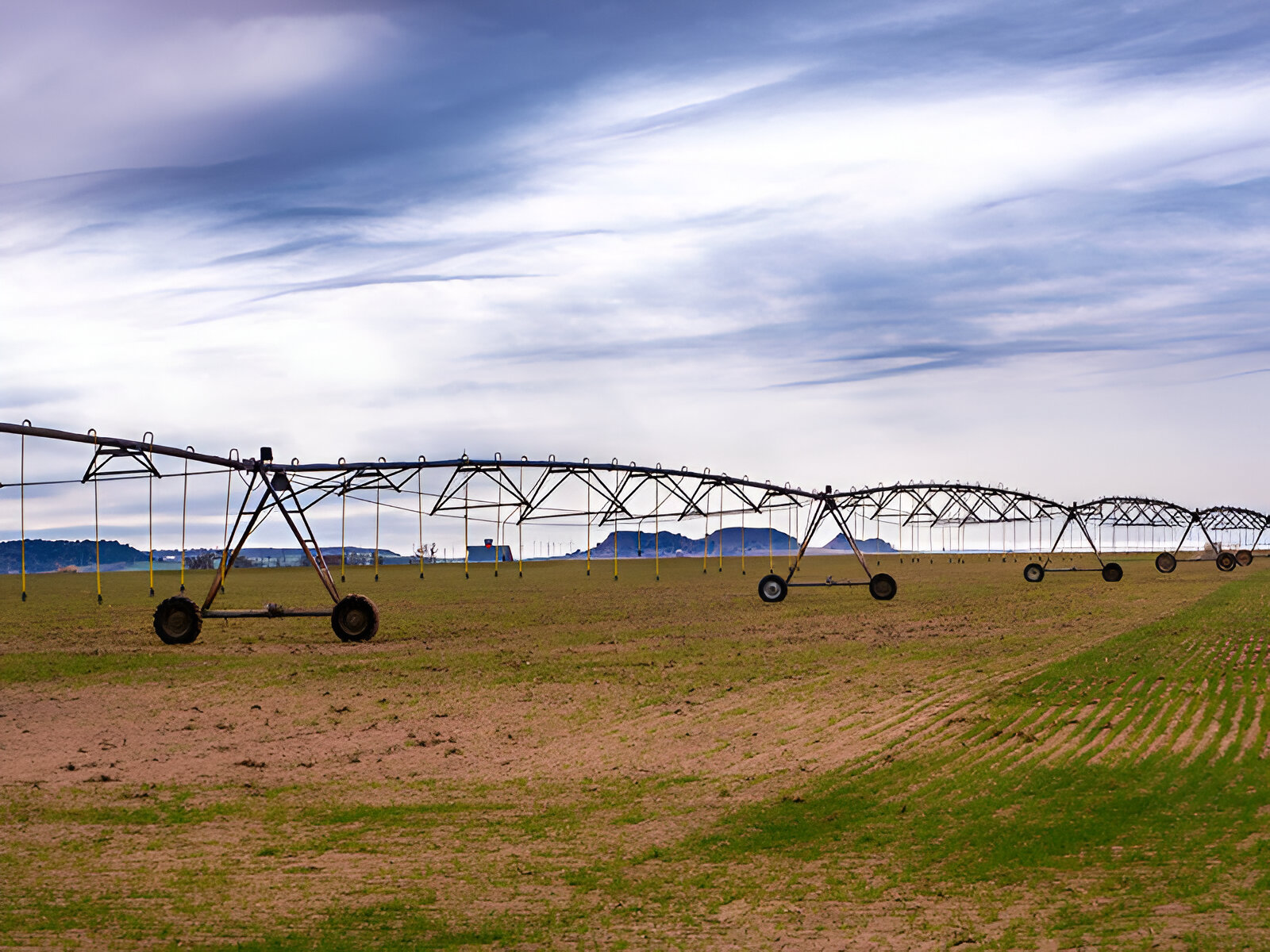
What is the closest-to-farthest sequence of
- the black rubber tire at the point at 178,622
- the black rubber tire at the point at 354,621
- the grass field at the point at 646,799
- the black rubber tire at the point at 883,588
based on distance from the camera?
the grass field at the point at 646,799 < the black rubber tire at the point at 178,622 < the black rubber tire at the point at 354,621 < the black rubber tire at the point at 883,588

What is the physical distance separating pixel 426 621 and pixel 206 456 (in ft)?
29.1

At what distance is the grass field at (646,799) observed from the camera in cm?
752

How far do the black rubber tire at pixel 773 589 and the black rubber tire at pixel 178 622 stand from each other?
21395 millimetres

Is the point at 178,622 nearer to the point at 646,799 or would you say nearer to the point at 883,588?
the point at 646,799

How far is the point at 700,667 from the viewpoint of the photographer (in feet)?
68.0

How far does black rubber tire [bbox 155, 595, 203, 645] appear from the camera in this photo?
87.6 feet

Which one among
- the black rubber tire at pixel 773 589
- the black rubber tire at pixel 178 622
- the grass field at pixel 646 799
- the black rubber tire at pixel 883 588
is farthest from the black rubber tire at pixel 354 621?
the black rubber tire at pixel 883 588

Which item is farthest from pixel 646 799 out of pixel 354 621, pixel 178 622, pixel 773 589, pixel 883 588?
pixel 883 588

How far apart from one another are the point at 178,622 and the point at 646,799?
19.4 metres

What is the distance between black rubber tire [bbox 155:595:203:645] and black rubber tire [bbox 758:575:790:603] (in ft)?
→ 70.2

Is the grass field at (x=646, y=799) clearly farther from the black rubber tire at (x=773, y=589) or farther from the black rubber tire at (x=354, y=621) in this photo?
Answer: the black rubber tire at (x=773, y=589)

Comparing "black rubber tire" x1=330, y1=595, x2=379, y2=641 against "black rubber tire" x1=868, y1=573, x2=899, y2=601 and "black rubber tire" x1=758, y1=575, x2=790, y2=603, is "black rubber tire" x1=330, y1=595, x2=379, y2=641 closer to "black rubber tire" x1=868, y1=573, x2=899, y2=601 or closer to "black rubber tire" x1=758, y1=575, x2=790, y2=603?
"black rubber tire" x1=758, y1=575, x2=790, y2=603

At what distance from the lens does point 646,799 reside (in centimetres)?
1089

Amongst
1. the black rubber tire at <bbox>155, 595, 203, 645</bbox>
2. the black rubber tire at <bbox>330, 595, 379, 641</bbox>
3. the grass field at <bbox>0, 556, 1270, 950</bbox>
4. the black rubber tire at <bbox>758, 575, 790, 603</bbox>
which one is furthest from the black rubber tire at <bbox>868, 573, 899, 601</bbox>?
the black rubber tire at <bbox>155, 595, 203, 645</bbox>
